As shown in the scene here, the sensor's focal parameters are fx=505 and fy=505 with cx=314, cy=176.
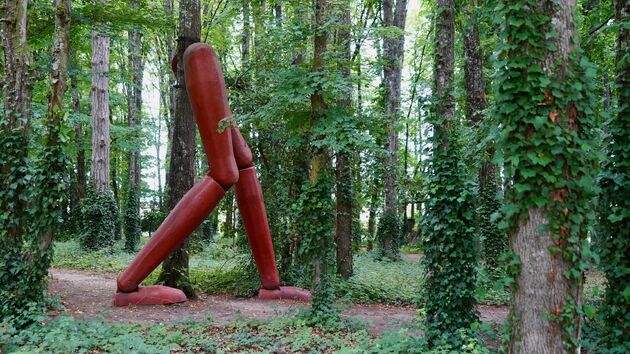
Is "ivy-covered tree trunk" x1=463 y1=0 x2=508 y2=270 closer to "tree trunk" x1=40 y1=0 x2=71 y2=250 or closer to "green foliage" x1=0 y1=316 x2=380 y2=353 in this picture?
"green foliage" x1=0 y1=316 x2=380 y2=353

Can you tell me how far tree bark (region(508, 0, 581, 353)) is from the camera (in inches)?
161

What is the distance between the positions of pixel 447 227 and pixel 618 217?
1835 mm

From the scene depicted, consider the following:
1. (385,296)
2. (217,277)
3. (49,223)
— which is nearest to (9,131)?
(49,223)

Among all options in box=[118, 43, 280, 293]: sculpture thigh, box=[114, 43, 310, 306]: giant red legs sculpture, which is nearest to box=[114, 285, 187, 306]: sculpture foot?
box=[114, 43, 310, 306]: giant red legs sculpture

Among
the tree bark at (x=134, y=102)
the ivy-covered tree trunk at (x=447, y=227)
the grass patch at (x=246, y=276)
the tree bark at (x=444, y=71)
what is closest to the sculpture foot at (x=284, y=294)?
the grass patch at (x=246, y=276)

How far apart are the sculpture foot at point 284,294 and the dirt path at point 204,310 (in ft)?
0.60

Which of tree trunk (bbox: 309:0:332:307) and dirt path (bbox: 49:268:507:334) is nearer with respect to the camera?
tree trunk (bbox: 309:0:332:307)

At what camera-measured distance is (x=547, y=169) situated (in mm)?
4148

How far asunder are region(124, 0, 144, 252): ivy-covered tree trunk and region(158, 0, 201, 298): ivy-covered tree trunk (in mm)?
3598

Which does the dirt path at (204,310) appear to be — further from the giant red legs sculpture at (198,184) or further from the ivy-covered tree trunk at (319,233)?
the ivy-covered tree trunk at (319,233)

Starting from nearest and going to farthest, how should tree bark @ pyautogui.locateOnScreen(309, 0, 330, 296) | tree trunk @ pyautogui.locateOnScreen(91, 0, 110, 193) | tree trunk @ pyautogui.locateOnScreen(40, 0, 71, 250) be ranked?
tree trunk @ pyautogui.locateOnScreen(40, 0, 71, 250) → tree bark @ pyautogui.locateOnScreen(309, 0, 330, 296) → tree trunk @ pyautogui.locateOnScreen(91, 0, 110, 193)

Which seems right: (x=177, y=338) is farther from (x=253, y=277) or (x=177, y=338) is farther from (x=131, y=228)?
(x=131, y=228)

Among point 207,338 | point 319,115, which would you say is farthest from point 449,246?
→ point 319,115

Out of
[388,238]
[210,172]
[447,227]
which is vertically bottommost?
[388,238]
